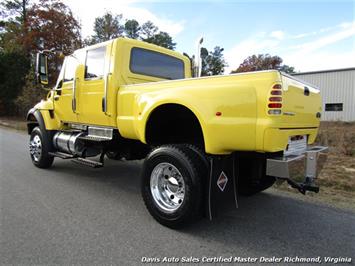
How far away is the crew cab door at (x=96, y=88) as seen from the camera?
4704mm

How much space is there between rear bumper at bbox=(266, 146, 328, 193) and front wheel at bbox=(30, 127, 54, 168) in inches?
196

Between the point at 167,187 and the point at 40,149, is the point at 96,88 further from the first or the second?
the point at 40,149

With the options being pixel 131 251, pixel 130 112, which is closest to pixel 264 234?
pixel 131 251

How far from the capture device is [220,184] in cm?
336

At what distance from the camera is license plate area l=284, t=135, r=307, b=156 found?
10.4 ft

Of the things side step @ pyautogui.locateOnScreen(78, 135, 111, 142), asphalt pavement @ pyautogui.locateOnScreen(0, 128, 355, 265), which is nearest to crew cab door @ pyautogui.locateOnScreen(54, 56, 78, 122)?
side step @ pyautogui.locateOnScreen(78, 135, 111, 142)

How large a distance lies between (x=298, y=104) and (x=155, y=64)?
2881 millimetres

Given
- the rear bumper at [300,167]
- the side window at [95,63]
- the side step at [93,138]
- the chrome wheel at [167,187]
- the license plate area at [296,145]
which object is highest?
the side window at [95,63]

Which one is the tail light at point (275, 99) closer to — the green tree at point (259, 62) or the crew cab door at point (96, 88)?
the crew cab door at point (96, 88)

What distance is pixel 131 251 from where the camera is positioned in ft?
9.70

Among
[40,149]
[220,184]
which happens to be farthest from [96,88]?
[220,184]

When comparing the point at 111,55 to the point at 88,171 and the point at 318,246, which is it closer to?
the point at 88,171

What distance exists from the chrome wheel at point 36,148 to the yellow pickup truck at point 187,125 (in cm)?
99

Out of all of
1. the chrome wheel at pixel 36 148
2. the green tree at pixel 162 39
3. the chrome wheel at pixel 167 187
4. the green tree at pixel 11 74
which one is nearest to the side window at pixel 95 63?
the chrome wheel at pixel 167 187
